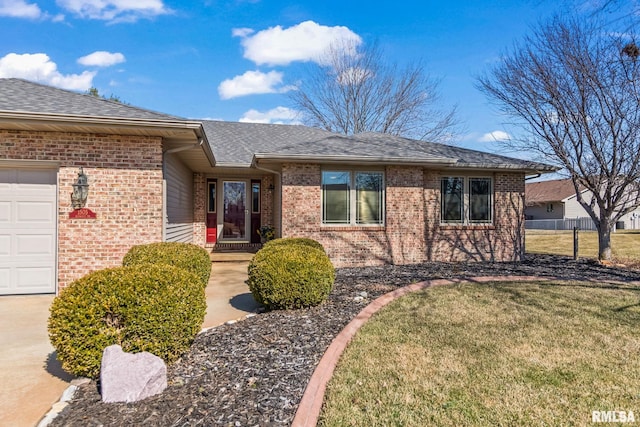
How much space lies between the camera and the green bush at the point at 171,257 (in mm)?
5422

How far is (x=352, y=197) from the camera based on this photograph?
9.64m

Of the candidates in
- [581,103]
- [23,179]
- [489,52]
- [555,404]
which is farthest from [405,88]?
[555,404]

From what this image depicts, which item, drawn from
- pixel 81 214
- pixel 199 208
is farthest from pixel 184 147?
pixel 199 208

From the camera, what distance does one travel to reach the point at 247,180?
1326 centimetres

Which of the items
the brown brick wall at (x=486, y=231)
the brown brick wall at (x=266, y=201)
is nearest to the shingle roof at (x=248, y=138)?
the brown brick wall at (x=266, y=201)

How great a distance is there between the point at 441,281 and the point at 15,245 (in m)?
8.11

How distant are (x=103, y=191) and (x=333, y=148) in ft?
18.1

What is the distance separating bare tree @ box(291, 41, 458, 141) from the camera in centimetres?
2527

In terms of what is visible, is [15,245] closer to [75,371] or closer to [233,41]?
[75,371]

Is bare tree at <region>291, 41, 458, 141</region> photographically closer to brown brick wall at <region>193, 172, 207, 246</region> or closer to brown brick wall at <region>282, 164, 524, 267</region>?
brown brick wall at <region>193, 172, 207, 246</region>

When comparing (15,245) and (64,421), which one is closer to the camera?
(64,421)

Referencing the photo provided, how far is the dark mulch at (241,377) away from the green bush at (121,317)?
271mm

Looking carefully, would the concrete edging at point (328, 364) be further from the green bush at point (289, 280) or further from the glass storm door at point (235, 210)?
the glass storm door at point (235, 210)

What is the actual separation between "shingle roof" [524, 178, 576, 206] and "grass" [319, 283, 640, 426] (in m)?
33.6
